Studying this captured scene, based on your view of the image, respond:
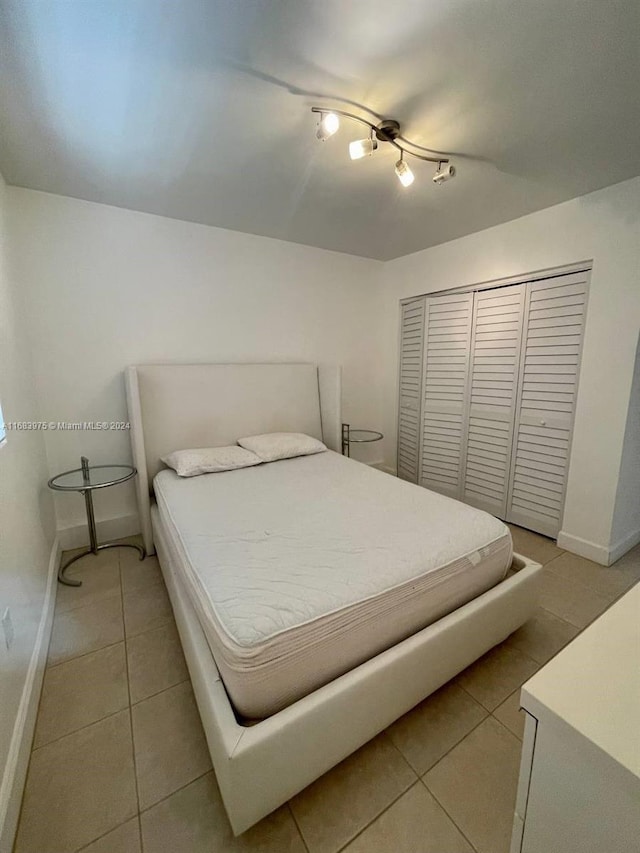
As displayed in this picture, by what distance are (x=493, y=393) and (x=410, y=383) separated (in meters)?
0.87

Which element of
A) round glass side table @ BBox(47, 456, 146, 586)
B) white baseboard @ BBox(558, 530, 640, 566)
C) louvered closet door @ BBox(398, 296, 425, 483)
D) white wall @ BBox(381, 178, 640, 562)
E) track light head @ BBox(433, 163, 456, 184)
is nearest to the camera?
track light head @ BBox(433, 163, 456, 184)

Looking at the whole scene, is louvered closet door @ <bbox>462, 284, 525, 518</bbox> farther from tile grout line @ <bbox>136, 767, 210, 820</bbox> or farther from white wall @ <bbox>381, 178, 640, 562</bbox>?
tile grout line @ <bbox>136, 767, 210, 820</bbox>

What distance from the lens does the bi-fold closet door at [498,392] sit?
2.38 meters

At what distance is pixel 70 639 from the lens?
1674 mm

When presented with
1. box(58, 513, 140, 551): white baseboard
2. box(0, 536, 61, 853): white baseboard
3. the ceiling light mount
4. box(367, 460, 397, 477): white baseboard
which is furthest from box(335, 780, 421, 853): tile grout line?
box(367, 460, 397, 477): white baseboard

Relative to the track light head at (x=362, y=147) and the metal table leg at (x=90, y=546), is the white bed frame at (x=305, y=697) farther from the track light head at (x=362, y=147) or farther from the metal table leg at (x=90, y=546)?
the track light head at (x=362, y=147)

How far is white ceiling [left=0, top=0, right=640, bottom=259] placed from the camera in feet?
3.45

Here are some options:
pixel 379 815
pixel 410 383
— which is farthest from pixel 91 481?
pixel 410 383

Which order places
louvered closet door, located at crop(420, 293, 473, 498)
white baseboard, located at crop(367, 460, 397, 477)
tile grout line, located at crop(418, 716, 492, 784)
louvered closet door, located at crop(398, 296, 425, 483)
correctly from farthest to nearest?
white baseboard, located at crop(367, 460, 397, 477) → louvered closet door, located at crop(398, 296, 425, 483) → louvered closet door, located at crop(420, 293, 473, 498) → tile grout line, located at crop(418, 716, 492, 784)

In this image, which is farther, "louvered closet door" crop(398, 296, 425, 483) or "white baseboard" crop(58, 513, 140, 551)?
"louvered closet door" crop(398, 296, 425, 483)

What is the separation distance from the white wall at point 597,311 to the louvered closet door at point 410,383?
2.59 feet

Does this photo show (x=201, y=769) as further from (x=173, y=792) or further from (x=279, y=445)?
(x=279, y=445)

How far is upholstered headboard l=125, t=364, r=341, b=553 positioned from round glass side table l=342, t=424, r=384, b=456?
252mm

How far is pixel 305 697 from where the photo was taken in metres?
1.01
